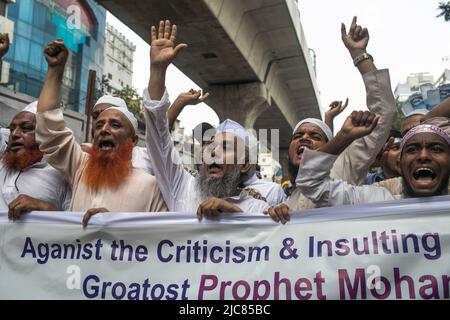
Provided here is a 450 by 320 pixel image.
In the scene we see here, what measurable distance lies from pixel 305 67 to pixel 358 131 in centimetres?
1052

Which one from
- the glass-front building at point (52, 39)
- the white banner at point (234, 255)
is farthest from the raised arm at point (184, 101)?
the glass-front building at point (52, 39)

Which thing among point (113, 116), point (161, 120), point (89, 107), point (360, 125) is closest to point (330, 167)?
point (360, 125)

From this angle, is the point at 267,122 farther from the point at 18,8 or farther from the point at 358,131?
the point at 18,8

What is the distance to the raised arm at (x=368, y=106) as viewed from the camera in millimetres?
2508

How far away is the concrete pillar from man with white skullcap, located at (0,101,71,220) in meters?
8.94

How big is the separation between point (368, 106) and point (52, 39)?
3848cm

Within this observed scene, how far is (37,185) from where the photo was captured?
2666 millimetres

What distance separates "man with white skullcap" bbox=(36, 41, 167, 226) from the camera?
2.49 meters

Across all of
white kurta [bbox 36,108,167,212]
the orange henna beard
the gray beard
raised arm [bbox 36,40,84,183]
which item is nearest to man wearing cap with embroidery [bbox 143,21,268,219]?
the gray beard

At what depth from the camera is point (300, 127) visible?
2.90 meters

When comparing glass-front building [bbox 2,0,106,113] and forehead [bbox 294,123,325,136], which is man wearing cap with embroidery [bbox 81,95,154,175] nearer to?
forehead [bbox 294,123,325,136]

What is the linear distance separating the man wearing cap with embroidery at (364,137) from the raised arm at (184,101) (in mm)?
788

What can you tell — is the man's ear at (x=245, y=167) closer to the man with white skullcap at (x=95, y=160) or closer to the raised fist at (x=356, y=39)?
the man with white skullcap at (x=95, y=160)
